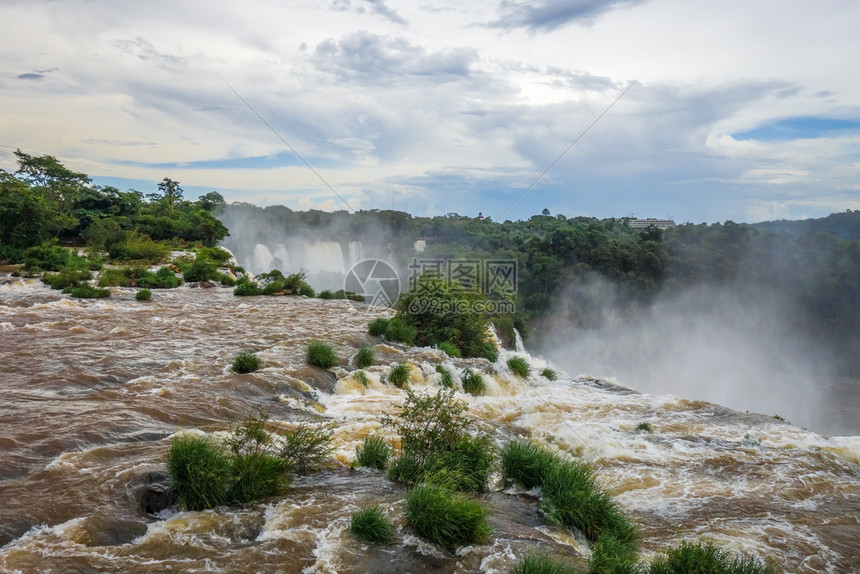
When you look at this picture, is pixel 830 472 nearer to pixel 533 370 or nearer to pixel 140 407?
pixel 533 370

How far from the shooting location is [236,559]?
188 inches

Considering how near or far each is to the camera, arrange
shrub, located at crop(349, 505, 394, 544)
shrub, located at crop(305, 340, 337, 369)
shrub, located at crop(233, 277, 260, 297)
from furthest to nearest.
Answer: shrub, located at crop(233, 277, 260, 297) < shrub, located at crop(305, 340, 337, 369) < shrub, located at crop(349, 505, 394, 544)

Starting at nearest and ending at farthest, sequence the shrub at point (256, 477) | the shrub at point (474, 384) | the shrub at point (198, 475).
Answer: the shrub at point (198, 475) < the shrub at point (256, 477) < the shrub at point (474, 384)

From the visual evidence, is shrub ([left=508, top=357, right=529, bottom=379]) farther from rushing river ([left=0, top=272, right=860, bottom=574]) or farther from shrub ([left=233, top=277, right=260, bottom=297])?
shrub ([left=233, top=277, right=260, bottom=297])

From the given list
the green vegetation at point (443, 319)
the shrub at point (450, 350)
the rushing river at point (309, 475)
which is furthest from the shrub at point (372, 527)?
the green vegetation at point (443, 319)

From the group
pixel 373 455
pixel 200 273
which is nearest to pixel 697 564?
pixel 373 455

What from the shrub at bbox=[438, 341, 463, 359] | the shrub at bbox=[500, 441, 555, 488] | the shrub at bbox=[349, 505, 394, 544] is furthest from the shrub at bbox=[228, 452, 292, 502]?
the shrub at bbox=[438, 341, 463, 359]

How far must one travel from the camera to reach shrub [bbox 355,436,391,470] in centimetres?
728

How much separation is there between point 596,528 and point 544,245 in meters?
59.4

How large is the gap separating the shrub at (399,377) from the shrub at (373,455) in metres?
5.20

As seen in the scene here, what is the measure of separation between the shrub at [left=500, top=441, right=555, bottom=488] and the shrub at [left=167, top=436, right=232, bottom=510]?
3440 millimetres

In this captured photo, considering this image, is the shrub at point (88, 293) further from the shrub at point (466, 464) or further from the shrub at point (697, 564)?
the shrub at point (697, 564)

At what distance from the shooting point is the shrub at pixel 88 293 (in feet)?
71.1

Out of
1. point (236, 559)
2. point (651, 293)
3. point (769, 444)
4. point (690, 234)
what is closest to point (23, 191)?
point (236, 559)
